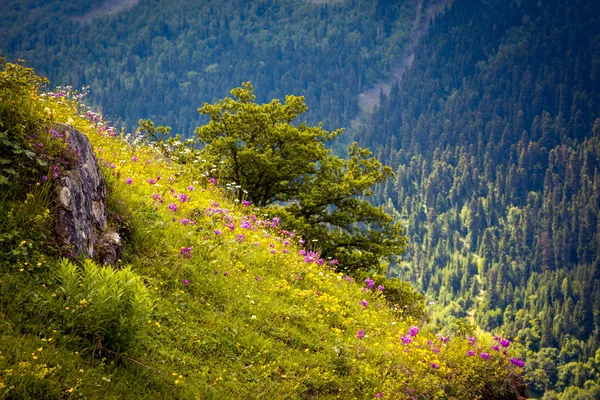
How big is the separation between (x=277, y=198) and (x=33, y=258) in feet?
58.8

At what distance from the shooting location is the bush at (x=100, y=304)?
5578 mm

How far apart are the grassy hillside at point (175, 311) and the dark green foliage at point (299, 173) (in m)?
10.2

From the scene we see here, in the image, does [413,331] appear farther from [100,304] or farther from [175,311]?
[100,304]

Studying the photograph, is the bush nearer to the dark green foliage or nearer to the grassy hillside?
the grassy hillside

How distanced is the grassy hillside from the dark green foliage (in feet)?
33.5

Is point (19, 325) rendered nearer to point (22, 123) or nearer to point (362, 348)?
point (22, 123)

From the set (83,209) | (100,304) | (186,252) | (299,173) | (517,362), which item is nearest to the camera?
Answer: (100,304)

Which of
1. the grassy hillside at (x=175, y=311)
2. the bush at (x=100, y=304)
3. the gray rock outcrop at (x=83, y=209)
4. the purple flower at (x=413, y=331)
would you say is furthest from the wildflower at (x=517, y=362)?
the gray rock outcrop at (x=83, y=209)

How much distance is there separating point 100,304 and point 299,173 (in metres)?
17.7

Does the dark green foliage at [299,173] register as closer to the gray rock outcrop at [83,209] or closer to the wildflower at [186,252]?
the wildflower at [186,252]

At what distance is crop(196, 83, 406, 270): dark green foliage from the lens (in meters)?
22.4

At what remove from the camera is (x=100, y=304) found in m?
5.55

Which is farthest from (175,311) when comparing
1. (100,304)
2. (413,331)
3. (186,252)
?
(413,331)

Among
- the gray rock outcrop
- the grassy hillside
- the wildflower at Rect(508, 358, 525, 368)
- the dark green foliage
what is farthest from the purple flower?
the dark green foliage
